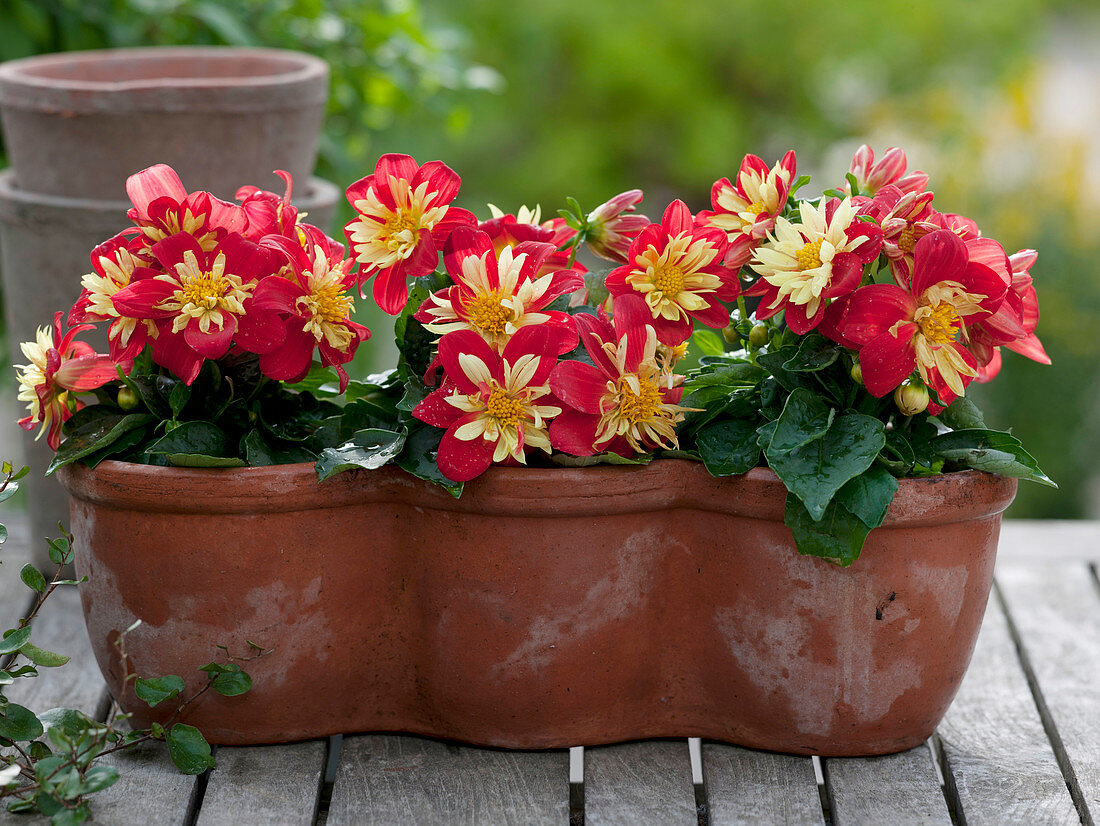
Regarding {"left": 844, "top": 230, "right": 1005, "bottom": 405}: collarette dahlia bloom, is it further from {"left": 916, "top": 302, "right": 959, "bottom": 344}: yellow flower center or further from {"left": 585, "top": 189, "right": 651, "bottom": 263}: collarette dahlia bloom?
{"left": 585, "top": 189, "right": 651, "bottom": 263}: collarette dahlia bloom

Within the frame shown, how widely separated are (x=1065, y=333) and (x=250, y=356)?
2.53 meters

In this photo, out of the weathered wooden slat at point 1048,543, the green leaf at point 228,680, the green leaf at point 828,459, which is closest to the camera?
the green leaf at point 828,459

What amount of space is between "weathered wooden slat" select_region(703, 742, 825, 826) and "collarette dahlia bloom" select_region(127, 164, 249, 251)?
0.73m

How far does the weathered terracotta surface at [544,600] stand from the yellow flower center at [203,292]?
17 centimetres

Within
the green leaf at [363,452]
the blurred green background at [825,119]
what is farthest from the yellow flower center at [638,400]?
the blurred green background at [825,119]

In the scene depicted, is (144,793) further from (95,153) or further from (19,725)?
(95,153)

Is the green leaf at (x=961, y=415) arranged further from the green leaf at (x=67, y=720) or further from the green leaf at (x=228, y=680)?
the green leaf at (x=67, y=720)

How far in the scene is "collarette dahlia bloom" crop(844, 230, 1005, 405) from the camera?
105 cm

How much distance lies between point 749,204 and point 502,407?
0.33 m

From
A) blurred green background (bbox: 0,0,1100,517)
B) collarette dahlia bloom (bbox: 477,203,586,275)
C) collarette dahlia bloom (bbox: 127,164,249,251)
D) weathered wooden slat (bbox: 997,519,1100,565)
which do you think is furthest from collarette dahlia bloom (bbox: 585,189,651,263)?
blurred green background (bbox: 0,0,1100,517)

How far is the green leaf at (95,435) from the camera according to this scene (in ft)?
3.77

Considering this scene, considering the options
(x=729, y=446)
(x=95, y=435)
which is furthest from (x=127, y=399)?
(x=729, y=446)

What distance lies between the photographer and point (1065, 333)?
308 centimetres

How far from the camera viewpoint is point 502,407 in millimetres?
1080
